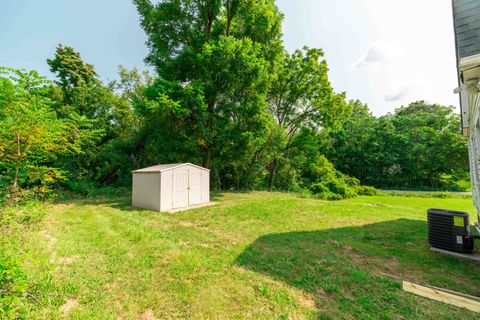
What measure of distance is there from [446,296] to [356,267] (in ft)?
3.83

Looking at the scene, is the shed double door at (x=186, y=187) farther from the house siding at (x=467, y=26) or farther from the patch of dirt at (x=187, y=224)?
the house siding at (x=467, y=26)

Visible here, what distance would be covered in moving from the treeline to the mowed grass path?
Answer: 4.73 m

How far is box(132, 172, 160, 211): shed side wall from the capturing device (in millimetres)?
8491

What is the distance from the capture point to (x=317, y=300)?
2758 mm

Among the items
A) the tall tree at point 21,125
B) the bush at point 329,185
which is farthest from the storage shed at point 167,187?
the bush at point 329,185

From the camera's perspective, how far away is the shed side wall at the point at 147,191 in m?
8.49

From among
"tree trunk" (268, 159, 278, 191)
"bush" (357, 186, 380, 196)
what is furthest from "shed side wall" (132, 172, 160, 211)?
"bush" (357, 186, 380, 196)

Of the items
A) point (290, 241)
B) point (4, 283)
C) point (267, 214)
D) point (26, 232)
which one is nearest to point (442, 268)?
point (290, 241)

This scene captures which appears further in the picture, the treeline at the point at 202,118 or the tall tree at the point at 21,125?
the treeline at the point at 202,118

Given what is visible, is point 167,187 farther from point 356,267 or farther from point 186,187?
point 356,267

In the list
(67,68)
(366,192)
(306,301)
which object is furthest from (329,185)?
(67,68)

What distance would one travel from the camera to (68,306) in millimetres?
2531

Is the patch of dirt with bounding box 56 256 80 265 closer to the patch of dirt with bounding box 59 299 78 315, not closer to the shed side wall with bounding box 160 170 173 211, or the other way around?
the patch of dirt with bounding box 59 299 78 315

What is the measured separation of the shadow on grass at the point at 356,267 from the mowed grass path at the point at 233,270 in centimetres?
2
